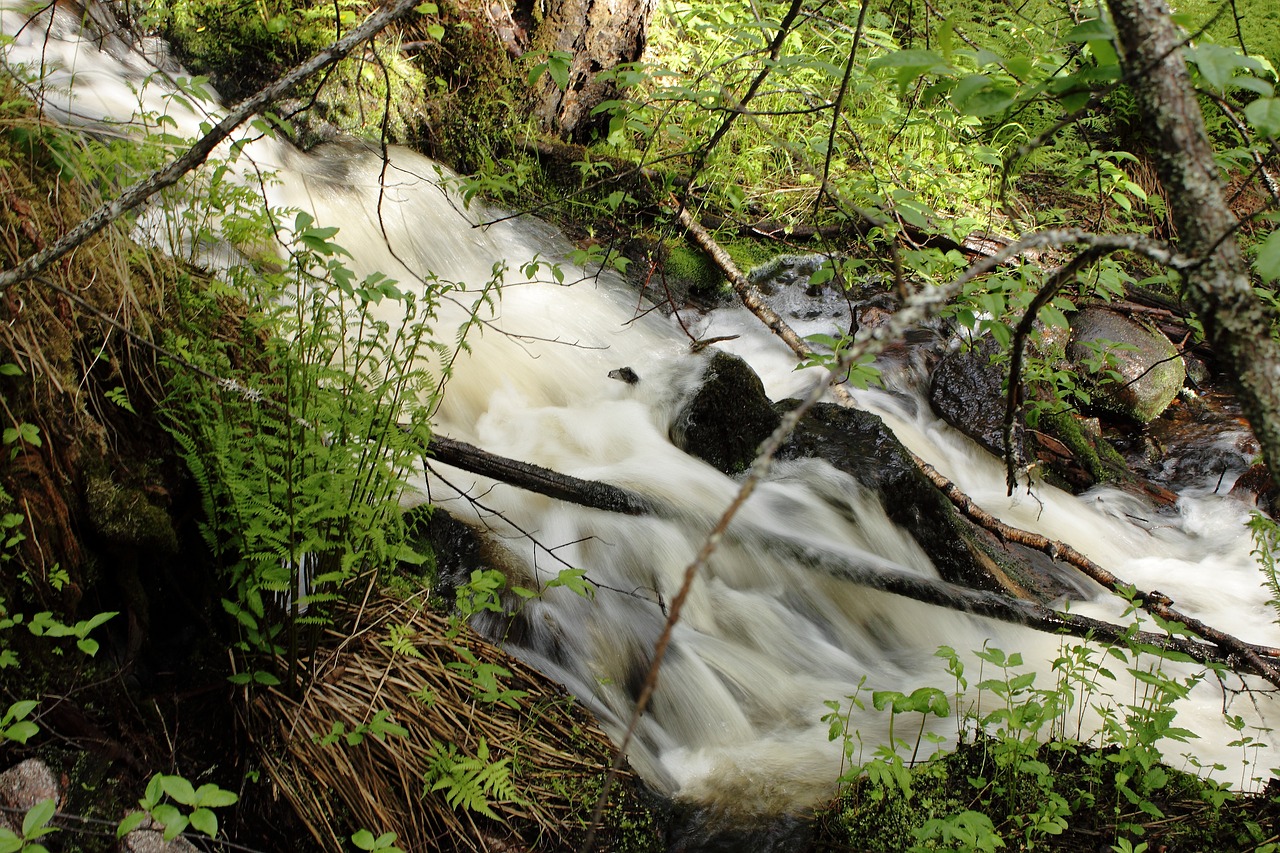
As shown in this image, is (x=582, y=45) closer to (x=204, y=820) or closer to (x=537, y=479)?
(x=537, y=479)

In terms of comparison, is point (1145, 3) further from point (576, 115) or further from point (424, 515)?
point (576, 115)

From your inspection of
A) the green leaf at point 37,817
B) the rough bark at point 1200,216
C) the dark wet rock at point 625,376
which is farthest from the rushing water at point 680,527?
the rough bark at point 1200,216

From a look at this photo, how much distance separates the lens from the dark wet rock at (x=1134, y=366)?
723 cm

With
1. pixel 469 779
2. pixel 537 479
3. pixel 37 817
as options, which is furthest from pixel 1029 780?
pixel 37 817

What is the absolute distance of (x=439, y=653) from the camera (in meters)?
2.75

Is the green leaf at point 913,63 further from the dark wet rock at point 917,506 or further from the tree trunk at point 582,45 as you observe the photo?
the tree trunk at point 582,45

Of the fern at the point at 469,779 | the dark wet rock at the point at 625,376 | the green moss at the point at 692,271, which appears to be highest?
the green moss at the point at 692,271

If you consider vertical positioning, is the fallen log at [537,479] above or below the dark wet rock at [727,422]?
below

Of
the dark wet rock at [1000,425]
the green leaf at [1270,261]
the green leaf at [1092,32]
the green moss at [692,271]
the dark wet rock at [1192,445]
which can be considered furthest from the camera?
the green moss at [692,271]

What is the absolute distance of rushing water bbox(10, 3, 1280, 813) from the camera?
3.54 m

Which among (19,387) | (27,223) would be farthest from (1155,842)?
(27,223)

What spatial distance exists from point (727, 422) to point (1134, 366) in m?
4.48

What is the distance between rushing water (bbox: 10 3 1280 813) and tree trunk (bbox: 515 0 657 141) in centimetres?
117

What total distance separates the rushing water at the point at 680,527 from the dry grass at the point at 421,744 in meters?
0.45
